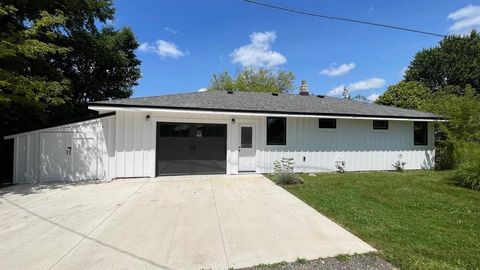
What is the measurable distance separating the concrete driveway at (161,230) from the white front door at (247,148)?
322 cm

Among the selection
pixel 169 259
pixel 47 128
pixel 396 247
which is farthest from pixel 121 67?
pixel 396 247

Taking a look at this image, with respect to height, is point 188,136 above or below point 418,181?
above

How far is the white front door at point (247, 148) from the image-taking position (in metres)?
11.1

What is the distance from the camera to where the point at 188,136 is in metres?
10.6

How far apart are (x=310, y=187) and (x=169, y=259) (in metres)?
5.75

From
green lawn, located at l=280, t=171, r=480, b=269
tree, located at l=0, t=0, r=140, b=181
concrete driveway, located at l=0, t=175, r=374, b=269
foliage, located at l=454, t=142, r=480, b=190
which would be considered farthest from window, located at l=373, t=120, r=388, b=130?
tree, located at l=0, t=0, r=140, b=181

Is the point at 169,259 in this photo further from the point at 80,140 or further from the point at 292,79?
the point at 292,79

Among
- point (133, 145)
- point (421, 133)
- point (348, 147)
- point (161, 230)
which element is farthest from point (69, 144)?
point (421, 133)

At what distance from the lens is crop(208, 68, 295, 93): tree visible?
3594 centimetres

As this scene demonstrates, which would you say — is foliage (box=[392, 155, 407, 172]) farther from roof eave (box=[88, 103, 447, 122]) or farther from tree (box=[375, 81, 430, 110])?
tree (box=[375, 81, 430, 110])

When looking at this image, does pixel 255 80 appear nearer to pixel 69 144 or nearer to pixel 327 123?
pixel 327 123

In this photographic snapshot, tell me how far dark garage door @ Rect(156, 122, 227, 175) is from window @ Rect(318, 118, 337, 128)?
4.34m

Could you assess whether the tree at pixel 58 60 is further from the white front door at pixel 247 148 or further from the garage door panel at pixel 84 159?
the white front door at pixel 247 148

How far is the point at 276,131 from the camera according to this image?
11367 millimetres
